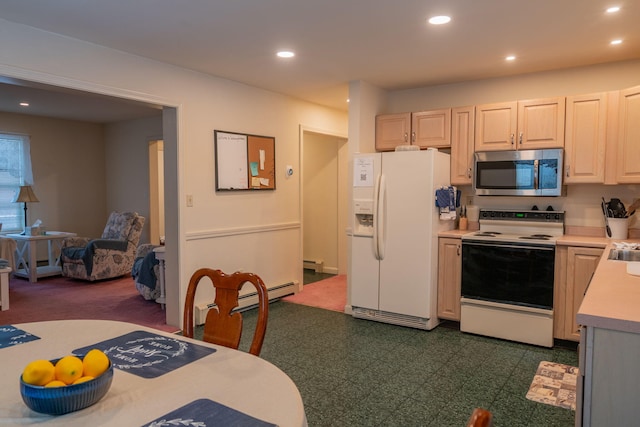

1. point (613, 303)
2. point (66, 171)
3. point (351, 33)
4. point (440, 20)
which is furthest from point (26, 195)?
point (613, 303)

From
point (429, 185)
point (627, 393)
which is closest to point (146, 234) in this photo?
point (429, 185)

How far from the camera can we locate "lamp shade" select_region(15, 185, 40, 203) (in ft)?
21.6

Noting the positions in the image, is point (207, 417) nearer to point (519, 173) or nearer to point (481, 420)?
point (481, 420)

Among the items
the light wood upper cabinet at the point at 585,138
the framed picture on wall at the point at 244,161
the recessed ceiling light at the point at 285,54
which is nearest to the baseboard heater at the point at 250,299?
the framed picture on wall at the point at 244,161

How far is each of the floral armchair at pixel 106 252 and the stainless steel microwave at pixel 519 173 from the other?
4.77 m

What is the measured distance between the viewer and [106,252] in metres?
6.22

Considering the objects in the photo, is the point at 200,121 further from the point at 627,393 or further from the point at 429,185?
the point at 627,393

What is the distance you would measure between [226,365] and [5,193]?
7.24 meters

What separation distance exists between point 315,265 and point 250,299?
220cm

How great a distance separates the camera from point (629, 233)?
12.6 feet

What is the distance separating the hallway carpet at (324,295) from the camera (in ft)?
16.5

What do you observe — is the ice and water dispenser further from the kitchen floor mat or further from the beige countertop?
the beige countertop

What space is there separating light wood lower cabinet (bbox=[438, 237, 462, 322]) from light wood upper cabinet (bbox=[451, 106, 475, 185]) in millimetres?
654

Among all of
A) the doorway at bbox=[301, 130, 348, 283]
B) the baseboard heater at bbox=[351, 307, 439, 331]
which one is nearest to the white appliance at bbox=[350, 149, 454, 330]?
the baseboard heater at bbox=[351, 307, 439, 331]
